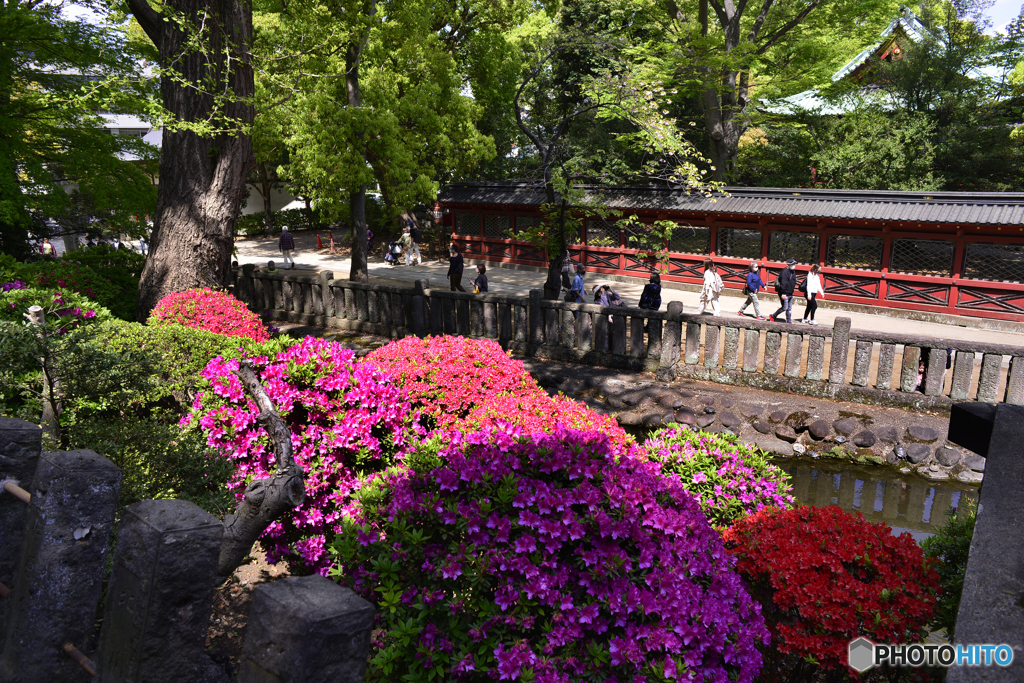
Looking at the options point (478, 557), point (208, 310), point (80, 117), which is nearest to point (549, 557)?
point (478, 557)

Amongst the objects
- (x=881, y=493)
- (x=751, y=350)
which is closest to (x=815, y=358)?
(x=751, y=350)

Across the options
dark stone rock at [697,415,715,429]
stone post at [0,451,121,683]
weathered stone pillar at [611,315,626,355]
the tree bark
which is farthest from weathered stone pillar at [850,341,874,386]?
stone post at [0,451,121,683]

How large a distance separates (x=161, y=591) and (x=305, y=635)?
0.45 meters

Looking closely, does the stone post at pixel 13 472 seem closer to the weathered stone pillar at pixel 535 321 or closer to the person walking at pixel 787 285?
the weathered stone pillar at pixel 535 321

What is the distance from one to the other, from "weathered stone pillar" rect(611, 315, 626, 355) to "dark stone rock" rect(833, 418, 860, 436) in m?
3.34

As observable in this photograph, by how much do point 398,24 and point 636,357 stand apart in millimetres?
9526

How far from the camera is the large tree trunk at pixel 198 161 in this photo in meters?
9.84

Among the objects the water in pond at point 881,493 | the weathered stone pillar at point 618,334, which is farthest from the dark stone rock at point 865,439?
the weathered stone pillar at point 618,334

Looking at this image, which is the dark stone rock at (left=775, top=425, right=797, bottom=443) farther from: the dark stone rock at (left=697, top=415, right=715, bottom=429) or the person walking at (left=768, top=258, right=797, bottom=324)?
the person walking at (left=768, top=258, right=797, bottom=324)

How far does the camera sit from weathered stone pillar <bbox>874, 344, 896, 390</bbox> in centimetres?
872

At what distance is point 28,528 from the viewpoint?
1812 millimetres

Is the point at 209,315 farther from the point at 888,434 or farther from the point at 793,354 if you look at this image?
the point at 888,434

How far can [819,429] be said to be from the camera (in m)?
8.48

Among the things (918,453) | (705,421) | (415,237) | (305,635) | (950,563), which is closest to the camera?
(305,635)
